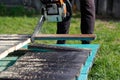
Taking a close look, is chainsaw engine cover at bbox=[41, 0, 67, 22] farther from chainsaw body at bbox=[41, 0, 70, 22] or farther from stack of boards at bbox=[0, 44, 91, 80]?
stack of boards at bbox=[0, 44, 91, 80]

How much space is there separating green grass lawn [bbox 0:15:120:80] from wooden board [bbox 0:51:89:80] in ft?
2.11

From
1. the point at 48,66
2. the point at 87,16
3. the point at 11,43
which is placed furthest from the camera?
the point at 87,16

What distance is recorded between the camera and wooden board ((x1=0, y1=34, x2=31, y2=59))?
3.15 meters

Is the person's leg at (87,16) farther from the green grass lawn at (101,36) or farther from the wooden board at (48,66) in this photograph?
the wooden board at (48,66)

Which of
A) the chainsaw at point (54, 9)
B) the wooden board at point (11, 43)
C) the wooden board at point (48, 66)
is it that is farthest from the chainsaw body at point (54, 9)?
the wooden board at point (48, 66)

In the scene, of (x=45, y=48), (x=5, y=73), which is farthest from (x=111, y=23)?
(x=5, y=73)

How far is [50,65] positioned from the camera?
3004 millimetres

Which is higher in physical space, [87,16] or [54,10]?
[54,10]

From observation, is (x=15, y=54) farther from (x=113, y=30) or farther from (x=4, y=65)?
(x=113, y=30)

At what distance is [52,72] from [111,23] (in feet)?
14.6

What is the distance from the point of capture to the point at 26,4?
28.6 feet

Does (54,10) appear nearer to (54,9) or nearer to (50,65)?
(54,9)

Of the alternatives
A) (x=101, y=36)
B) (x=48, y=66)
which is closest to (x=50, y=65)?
(x=48, y=66)

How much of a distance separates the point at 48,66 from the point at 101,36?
10.2 feet
